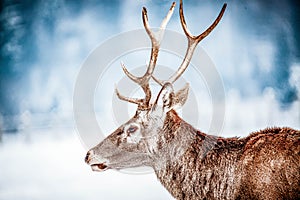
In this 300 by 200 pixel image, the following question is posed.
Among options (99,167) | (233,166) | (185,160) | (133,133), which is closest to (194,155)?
(185,160)

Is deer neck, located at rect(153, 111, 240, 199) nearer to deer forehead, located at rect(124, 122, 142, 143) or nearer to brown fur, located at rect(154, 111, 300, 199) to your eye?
brown fur, located at rect(154, 111, 300, 199)

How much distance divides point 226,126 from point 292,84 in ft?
1.67

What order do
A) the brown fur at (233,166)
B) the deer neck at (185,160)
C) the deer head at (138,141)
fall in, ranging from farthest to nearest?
the deer head at (138,141) → the deer neck at (185,160) → the brown fur at (233,166)

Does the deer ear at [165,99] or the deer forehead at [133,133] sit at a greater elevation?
the deer ear at [165,99]

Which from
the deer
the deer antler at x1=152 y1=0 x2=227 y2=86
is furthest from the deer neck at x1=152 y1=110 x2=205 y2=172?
the deer antler at x1=152 y1=0 x2=227 y2=86

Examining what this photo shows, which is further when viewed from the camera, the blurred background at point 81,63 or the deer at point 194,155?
the blurred background at point 81,63

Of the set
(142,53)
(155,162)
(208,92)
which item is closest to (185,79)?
(208,92)

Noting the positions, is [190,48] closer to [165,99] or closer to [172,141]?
[165,99]

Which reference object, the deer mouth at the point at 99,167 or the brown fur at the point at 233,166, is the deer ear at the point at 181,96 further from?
the deer mouth at the point at 99,167

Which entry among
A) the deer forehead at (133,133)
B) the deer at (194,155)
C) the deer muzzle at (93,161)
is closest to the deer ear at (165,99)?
the deer at (194,155)

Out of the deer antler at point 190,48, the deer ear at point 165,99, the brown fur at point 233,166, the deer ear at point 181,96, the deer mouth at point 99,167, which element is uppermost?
the deer antler at point 190,48

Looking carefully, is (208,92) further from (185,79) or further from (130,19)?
(130,19)

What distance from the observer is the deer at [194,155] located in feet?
4.25

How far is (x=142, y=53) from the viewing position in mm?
2197
